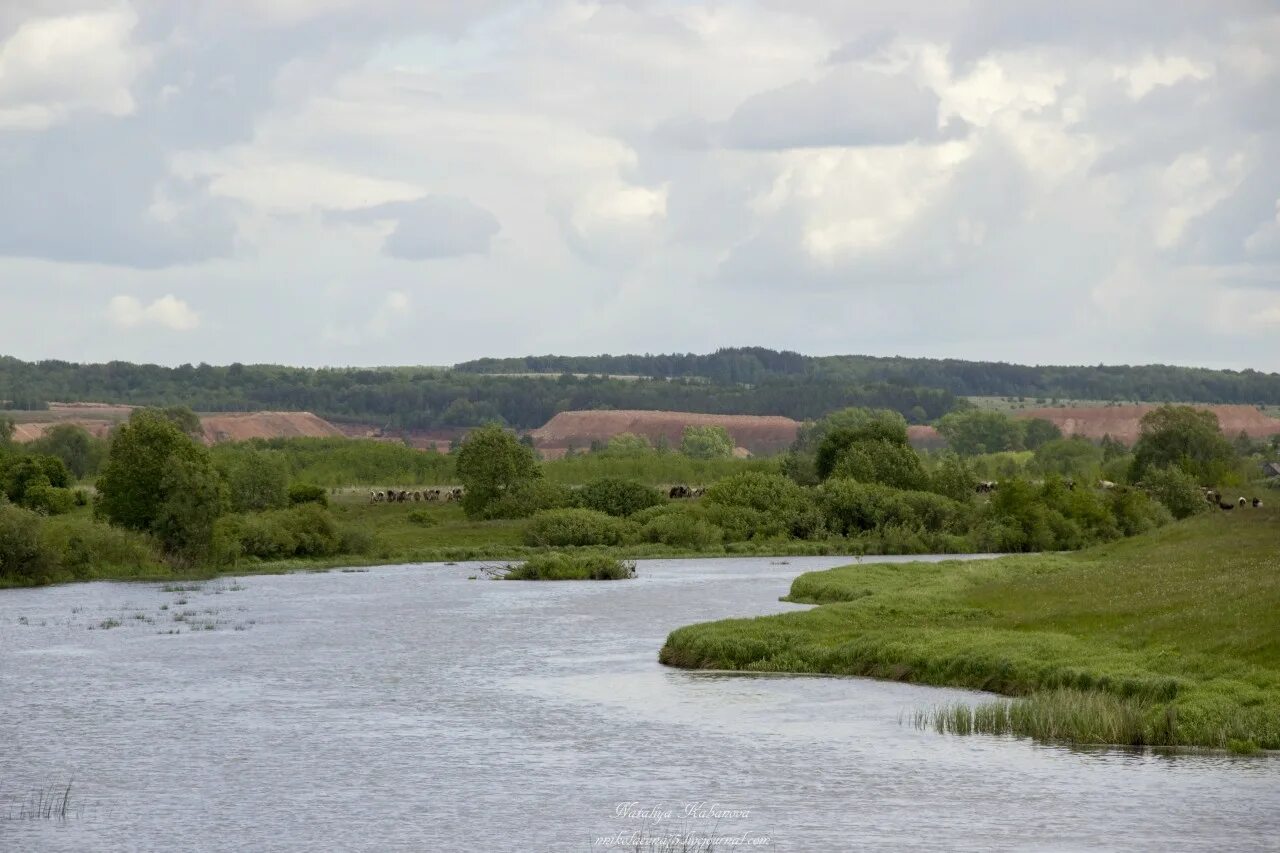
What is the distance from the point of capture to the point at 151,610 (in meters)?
62.3

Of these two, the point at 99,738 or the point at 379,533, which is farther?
the point at 379,533

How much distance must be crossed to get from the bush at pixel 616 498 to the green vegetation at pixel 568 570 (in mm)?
29389

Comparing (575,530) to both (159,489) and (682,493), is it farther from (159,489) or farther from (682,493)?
(682,493)

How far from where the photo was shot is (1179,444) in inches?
5468

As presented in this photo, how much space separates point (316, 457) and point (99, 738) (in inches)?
4948

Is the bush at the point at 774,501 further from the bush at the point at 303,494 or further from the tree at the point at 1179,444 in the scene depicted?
the tree at the point at 1179,444

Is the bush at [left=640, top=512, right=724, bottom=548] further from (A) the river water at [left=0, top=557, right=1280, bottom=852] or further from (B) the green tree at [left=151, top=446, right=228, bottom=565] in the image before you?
(A) the river water at [left=0, top=557, right=1280, bottom=852]

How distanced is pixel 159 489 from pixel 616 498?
119ft

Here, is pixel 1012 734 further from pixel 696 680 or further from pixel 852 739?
pixel 696 680

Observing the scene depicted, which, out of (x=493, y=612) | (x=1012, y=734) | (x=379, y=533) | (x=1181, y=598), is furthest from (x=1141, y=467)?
(x=1012, y=734)

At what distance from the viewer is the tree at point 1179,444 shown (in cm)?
13738

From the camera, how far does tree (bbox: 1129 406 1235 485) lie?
137 metres

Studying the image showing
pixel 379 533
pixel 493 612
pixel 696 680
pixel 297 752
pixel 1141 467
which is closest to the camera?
pixel 297 752

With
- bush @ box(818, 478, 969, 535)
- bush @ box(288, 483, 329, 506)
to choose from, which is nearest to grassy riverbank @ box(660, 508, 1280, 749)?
bush @ box(818, 478, 969, 535)
